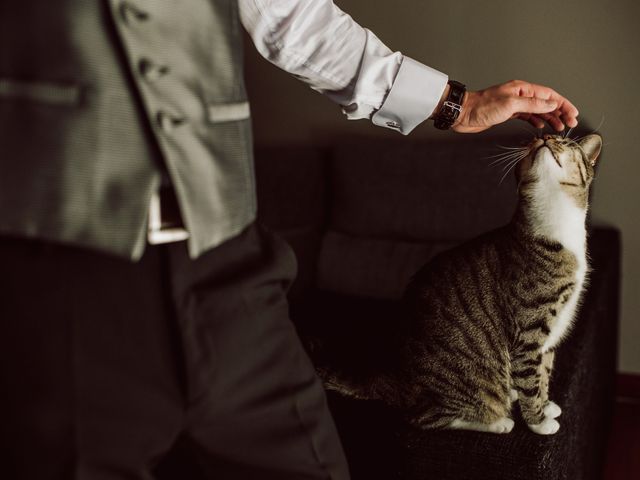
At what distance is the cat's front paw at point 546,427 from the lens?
1.01m

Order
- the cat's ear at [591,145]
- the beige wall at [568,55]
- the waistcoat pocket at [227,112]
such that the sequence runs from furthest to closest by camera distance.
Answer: the beige wall at [568,55]
the cat's ear at [591,145]
the waistcoat pocket at [227,112]

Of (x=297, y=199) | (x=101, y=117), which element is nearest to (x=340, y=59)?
(x=101, y=117)

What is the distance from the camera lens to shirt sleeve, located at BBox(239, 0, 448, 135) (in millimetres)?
964

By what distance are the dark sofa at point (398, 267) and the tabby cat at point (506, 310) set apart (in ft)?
0.17

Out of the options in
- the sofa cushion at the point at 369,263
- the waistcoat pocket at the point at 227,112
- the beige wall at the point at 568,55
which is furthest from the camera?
the sofa cushion at the point at 369,263

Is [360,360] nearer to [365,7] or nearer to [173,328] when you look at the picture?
[173,328]

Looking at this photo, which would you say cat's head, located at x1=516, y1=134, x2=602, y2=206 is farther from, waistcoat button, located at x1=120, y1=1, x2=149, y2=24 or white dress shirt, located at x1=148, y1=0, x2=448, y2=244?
waistcoat button, located at x1=120, y1=1, x2=149, y2=24

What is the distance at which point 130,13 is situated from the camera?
23.2 inches

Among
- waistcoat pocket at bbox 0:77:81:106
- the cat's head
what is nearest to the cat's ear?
the cat's head

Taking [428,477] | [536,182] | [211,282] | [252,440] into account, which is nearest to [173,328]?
[211,282]

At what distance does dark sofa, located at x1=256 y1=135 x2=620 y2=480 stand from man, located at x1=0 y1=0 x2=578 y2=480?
1.15 feet

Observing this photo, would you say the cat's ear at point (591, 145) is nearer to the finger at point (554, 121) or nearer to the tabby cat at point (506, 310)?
the tabby cat at point (506, 310)

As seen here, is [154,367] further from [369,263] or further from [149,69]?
[369,263]

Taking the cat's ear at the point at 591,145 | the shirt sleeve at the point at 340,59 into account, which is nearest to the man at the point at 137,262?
the shirt sleeve at the point at 340,59
